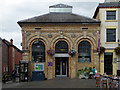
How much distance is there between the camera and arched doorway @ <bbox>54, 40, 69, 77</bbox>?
25.6 meters

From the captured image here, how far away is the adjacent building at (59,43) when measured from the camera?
2523cm

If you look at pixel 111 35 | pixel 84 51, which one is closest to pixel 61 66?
pixel 84 51

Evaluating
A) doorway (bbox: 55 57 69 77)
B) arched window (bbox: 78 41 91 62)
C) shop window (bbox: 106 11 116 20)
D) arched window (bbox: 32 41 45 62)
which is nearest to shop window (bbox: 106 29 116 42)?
shop window (bbox: 106 11 116 20)

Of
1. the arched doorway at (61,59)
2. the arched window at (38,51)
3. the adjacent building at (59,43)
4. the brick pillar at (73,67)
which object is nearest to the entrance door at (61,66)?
the arched doorway at (61,59)

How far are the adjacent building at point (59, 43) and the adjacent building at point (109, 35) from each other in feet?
2.66

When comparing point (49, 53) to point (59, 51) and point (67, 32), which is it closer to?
point (59, 51)

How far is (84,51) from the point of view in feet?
84.2

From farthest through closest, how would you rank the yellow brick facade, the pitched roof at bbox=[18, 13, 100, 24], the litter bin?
the pitched roof at bbox=[18, 13, 100, 24] < the yellow brick facade < the litter bin

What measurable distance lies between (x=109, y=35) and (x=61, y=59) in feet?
22.4

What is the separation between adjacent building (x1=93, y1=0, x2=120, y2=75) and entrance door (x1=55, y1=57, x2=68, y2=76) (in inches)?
179

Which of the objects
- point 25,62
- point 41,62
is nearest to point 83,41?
point 41,62

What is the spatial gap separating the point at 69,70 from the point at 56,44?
3.65 m

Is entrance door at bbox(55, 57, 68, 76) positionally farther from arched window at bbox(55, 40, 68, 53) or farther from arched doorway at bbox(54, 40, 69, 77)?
arched window at bbox(55, 40, 68, 53)

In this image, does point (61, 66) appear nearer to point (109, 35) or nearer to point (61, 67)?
point (61, 67)
